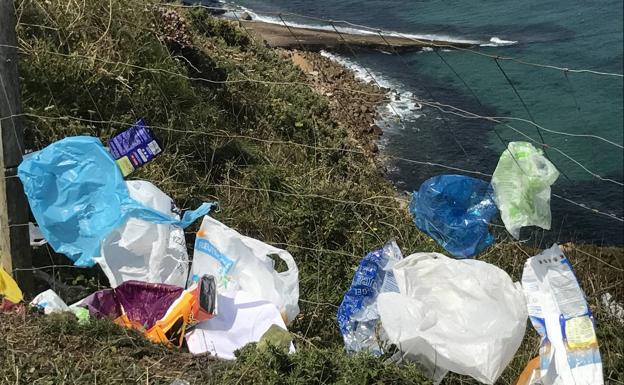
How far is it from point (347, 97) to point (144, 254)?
9277 millimetres

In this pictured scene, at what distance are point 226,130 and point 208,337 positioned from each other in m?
2.72

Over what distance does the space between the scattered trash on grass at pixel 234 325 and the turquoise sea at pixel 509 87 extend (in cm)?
350

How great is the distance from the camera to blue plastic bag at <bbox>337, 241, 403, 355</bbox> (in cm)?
259

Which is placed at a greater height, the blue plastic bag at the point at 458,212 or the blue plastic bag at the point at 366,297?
the blue plastic bag at the point at 458,212

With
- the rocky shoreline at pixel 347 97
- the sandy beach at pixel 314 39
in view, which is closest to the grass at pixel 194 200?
the rocky shoreline at pixel 347 97

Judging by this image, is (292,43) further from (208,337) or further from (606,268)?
(208,337)

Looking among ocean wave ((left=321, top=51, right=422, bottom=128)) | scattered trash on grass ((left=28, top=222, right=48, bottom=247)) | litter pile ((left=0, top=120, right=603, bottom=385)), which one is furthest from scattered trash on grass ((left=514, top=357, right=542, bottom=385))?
ocean wave ((left=321, top=51, right=422, bottom=128))

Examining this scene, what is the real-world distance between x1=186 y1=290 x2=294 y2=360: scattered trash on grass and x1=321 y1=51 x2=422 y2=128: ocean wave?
25.9ft

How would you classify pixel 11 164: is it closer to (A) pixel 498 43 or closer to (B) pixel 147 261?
(B) pixel 147 261

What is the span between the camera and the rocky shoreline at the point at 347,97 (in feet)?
34.4

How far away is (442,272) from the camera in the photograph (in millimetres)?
2357

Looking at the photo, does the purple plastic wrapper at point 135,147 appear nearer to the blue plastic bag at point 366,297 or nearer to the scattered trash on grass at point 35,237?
the scattered trash on grass at point 35,237

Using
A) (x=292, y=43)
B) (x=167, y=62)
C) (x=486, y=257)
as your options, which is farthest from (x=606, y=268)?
(x=292, y=43)

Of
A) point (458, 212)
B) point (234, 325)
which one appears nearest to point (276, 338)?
point (234, 325)
